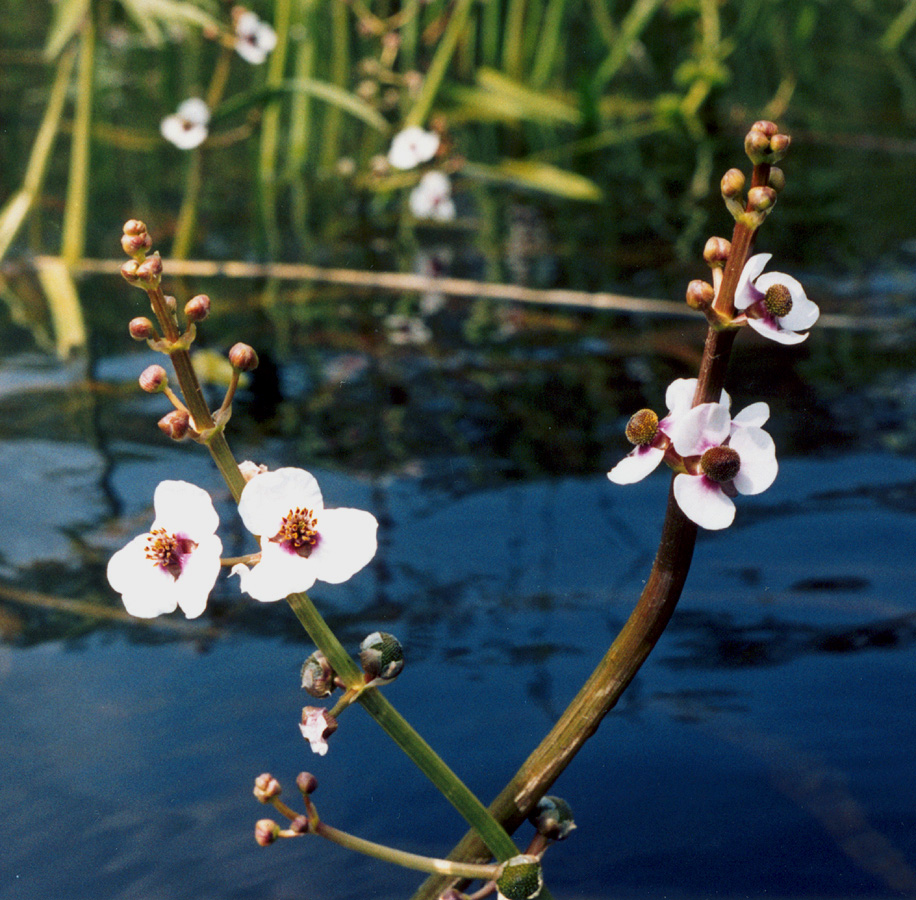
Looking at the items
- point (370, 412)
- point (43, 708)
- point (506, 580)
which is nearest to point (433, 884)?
point (43, 708)

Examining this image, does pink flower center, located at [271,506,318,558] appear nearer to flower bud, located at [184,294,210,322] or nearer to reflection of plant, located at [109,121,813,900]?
reflection of plant, located at [109,121,813,900]

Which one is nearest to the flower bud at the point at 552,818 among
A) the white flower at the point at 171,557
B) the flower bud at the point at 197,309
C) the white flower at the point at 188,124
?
the white flower at the point at 171,557

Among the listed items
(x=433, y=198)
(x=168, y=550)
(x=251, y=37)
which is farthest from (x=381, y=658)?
(x=251, y=37)

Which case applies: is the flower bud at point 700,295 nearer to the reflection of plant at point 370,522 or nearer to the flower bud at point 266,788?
the reflection of plant at point 370,522

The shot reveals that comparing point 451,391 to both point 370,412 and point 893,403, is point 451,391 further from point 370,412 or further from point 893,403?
point 893,403

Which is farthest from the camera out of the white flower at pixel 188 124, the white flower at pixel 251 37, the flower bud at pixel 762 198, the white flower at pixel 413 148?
the white flower at pixel 413 148

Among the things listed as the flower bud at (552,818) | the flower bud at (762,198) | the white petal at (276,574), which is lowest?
the flower bud at (552,818)

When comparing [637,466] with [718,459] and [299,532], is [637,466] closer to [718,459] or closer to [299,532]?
[718,459]

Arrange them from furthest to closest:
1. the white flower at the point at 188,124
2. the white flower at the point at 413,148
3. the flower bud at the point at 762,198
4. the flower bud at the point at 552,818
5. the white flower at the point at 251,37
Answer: the white flower at the point at 413,148, the white flower at the point at 251,37, the white flower at the point at 188,124, the flower bud at the point at 552,818, the flower bud at the point at 762,198
